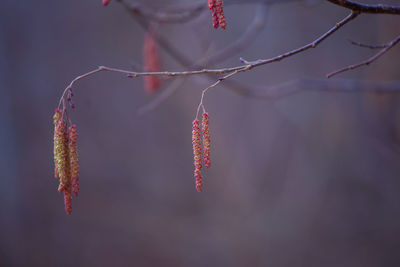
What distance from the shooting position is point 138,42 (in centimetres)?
229

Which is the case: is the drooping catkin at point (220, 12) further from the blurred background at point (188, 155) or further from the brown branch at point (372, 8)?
the blurred background at point (188, 155)

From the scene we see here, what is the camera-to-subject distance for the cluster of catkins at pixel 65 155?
684mm

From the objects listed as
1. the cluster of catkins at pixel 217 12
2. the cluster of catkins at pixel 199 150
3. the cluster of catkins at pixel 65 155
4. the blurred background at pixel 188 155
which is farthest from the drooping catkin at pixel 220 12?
the blurred background at pixel 188 155

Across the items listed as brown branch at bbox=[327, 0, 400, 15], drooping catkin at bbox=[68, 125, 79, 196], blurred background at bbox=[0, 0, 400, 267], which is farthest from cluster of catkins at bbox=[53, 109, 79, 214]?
blurred background at bbox=[0, 0, 400, 267]

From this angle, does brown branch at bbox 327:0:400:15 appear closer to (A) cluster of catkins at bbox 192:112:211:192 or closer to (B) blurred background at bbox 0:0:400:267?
(A) cluster of catkins at bbox 192:112:211:192

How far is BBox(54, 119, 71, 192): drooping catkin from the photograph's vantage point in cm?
68

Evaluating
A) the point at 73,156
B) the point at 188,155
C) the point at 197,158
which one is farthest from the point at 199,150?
the point at 188,155

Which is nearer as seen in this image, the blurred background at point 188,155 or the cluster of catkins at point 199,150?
the cluster of catkins at point 199,150

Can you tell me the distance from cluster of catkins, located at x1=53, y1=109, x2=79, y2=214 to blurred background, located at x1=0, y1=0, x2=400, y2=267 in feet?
5.11

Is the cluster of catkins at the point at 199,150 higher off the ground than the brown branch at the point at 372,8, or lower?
lower

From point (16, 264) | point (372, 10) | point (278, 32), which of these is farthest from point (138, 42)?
point (372, 10)

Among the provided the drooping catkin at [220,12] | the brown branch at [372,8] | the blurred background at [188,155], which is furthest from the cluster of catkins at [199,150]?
the blurred background at [188,155]

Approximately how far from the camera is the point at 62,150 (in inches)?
26.9

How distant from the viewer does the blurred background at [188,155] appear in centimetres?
221
